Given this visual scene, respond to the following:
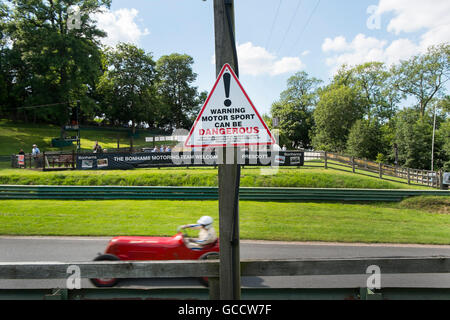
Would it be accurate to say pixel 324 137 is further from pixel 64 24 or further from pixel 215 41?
pixel 215 41

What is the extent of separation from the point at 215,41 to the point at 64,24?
43.4 metres

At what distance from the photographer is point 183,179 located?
16141 mm

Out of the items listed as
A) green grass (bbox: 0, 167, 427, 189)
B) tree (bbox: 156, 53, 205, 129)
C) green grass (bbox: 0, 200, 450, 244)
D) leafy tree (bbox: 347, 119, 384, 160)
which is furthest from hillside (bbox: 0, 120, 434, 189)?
tree (bbox: 156, 53, 205, 129)

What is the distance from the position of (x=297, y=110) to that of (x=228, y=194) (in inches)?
2246

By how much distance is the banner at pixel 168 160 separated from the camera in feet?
59.4

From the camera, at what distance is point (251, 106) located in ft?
7.89

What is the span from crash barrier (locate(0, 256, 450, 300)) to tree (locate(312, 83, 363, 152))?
48007 millimetres

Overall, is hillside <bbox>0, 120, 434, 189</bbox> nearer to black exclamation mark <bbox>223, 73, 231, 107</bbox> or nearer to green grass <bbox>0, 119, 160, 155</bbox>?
black exclamation mark <bbox>223, 73, 231, 107</bbox>

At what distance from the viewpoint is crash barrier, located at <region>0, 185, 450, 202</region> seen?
12531 mm

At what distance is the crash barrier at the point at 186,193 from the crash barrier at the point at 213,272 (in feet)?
32.7

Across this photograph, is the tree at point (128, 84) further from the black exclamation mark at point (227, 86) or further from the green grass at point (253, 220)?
the black exclamation mark at point (227, 86)

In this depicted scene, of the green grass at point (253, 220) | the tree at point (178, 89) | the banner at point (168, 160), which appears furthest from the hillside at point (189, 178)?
the tree at point (178, 89)

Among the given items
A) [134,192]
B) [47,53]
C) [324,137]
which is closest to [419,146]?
[324,137]

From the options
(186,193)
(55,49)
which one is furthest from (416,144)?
(55,49)
